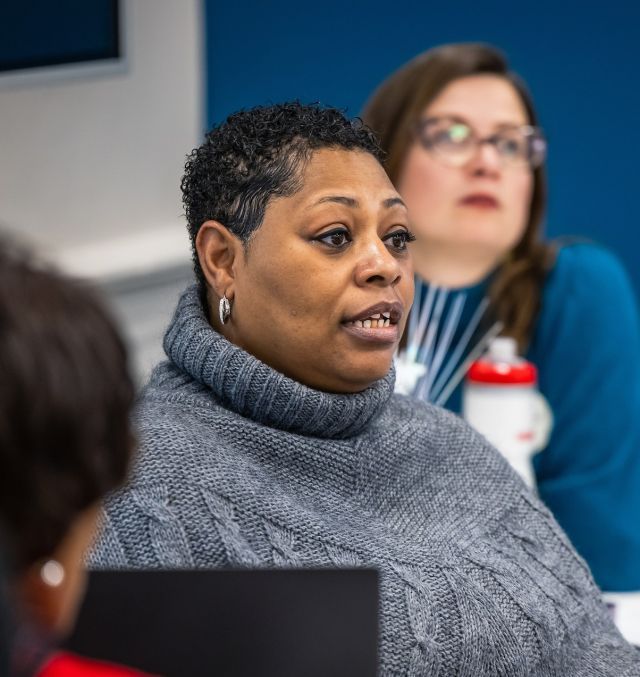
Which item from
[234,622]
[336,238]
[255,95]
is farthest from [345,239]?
[255,95]

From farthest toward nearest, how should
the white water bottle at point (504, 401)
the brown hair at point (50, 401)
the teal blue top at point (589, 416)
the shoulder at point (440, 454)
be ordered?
the teal blue top at point (589, 416), the white water bottle at point (504, 401), the shoulder at point (440, 454), the brown hair at point (50, 401)

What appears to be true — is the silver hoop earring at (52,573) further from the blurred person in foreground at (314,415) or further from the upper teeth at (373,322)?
the upper teeth at (373,322)

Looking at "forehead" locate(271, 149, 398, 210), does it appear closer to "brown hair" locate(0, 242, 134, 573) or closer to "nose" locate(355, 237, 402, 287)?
"nose" locate(355, 237, 402, 287)

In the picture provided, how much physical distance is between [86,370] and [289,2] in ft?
8.89

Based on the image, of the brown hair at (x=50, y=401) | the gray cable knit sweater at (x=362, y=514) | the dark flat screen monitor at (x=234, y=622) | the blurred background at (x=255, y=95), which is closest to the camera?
the brown hair at (x=50, y=401)

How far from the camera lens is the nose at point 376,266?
4.81 feet

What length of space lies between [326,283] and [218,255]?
0.15 metres

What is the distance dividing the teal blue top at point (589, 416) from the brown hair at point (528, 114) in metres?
0.04

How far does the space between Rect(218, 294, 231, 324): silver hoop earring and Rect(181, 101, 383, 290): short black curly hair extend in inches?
2.6

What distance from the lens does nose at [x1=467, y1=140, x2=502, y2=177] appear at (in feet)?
8.46

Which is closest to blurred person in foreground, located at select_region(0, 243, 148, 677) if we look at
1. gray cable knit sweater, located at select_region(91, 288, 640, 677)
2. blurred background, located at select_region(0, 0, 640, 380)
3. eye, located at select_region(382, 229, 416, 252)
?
gray cable knit sweater, located at select_region(91, 288, 640, 677)

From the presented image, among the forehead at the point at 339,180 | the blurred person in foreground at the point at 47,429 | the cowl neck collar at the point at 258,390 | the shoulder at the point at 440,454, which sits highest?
the blurred person in foreground at the point at 47,429

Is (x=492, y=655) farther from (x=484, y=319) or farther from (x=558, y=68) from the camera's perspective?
(x=558, y=68)

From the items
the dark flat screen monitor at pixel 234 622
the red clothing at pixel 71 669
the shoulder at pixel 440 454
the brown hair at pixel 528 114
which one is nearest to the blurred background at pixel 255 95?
the brown hair at pixel 528 114
